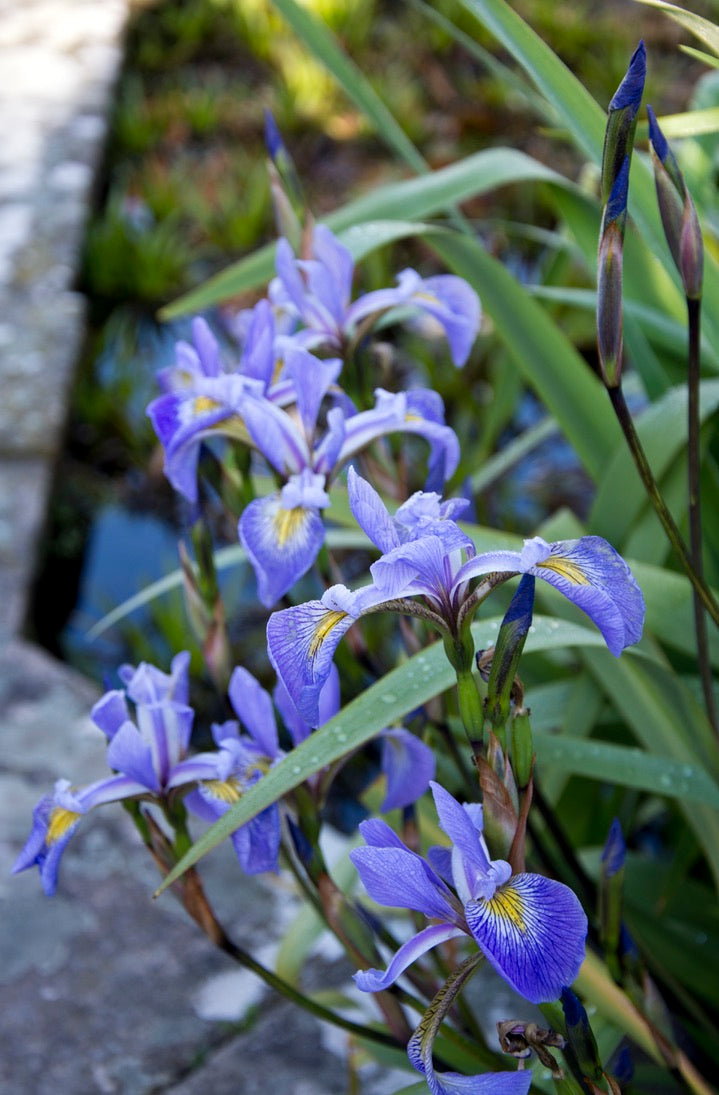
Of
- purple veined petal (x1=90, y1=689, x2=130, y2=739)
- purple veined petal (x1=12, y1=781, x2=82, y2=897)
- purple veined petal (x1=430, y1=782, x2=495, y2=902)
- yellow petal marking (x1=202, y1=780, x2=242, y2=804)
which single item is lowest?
purple veined petal (x1=12, y1=781, x2=82, y2=897)

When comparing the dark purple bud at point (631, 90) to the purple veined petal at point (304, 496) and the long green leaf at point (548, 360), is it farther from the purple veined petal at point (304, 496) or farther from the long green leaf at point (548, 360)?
the long green leaf at point (548, 360)

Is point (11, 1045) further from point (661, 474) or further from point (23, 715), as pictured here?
point (661, 474)

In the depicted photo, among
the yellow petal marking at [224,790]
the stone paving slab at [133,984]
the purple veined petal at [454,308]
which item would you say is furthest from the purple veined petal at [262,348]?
the stone paving slab at [133,984]

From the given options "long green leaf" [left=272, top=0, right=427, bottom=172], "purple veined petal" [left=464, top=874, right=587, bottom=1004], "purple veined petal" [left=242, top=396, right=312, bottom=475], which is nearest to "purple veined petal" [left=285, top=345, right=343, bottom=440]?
"purple veined petal" [left=242, top=396, right=312, bottom=475]

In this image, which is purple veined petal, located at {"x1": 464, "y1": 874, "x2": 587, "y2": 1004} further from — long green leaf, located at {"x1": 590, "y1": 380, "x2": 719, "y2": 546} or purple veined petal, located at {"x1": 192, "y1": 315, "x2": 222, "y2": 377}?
long green leaf, located at {"x1": 590, "y1": 380, "x2": 719, "y2": 546}

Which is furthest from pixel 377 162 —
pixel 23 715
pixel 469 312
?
pixel 469 312
